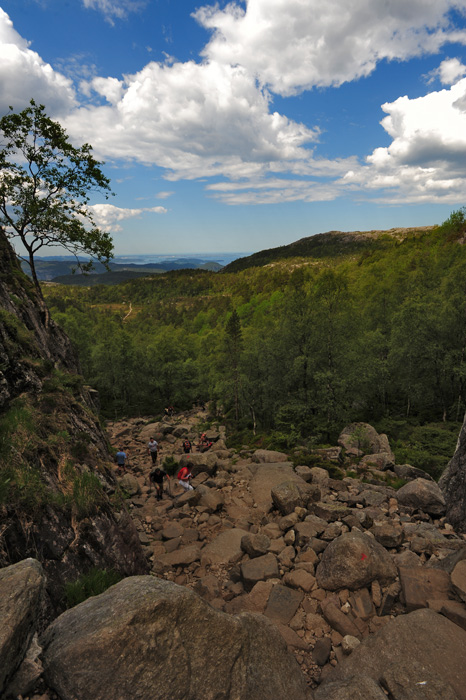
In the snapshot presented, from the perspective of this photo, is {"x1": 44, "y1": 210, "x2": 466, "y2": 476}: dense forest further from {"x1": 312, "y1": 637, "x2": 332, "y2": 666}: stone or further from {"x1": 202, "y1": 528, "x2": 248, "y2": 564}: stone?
{"x1": 312, "y1": 637, "x2": 332, "y2": 666}: stone

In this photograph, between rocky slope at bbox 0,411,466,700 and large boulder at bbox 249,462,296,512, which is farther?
large boulder at bbox 249,462,296,512

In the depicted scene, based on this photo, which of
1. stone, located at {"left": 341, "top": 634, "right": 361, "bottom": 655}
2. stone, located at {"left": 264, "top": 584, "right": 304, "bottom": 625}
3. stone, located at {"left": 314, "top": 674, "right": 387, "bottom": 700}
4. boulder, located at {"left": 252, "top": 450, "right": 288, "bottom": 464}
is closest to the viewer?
stone, located at {"left": 314, "top": 674, "right": 387, "bottom": 700}

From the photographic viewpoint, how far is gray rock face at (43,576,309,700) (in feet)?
13.4

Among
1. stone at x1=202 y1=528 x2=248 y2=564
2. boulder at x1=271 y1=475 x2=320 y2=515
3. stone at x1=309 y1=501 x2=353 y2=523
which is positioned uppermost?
stone at x1=309 y1=501 x2=353 y2=523

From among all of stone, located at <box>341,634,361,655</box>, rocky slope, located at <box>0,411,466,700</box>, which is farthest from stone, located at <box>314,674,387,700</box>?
stone, located at <box>341,634,361,655</box>

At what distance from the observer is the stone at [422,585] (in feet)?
25.7

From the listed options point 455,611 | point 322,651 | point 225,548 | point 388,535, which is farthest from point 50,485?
point 388,535

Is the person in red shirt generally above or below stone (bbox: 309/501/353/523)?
below

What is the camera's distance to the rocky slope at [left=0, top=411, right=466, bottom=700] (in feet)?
14.5

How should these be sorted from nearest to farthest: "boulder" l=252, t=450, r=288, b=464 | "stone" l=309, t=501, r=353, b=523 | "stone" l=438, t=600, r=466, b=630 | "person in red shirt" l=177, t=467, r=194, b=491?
"stone" l=438, t=600, r=466, b=630 → "stone" l=309, t=501, r=353, b=523 → "person in red shirt" l=177, t=467, r=194, b=491 → "boulder" l=252, t=450, r=288, b=464

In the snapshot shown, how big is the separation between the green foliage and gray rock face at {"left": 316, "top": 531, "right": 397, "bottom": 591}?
5881 mm

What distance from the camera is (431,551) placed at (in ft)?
33.3

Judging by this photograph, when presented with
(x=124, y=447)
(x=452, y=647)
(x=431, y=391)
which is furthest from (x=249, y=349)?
(x=452, y=647)

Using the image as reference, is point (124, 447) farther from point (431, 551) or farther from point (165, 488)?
point (431, 551)
